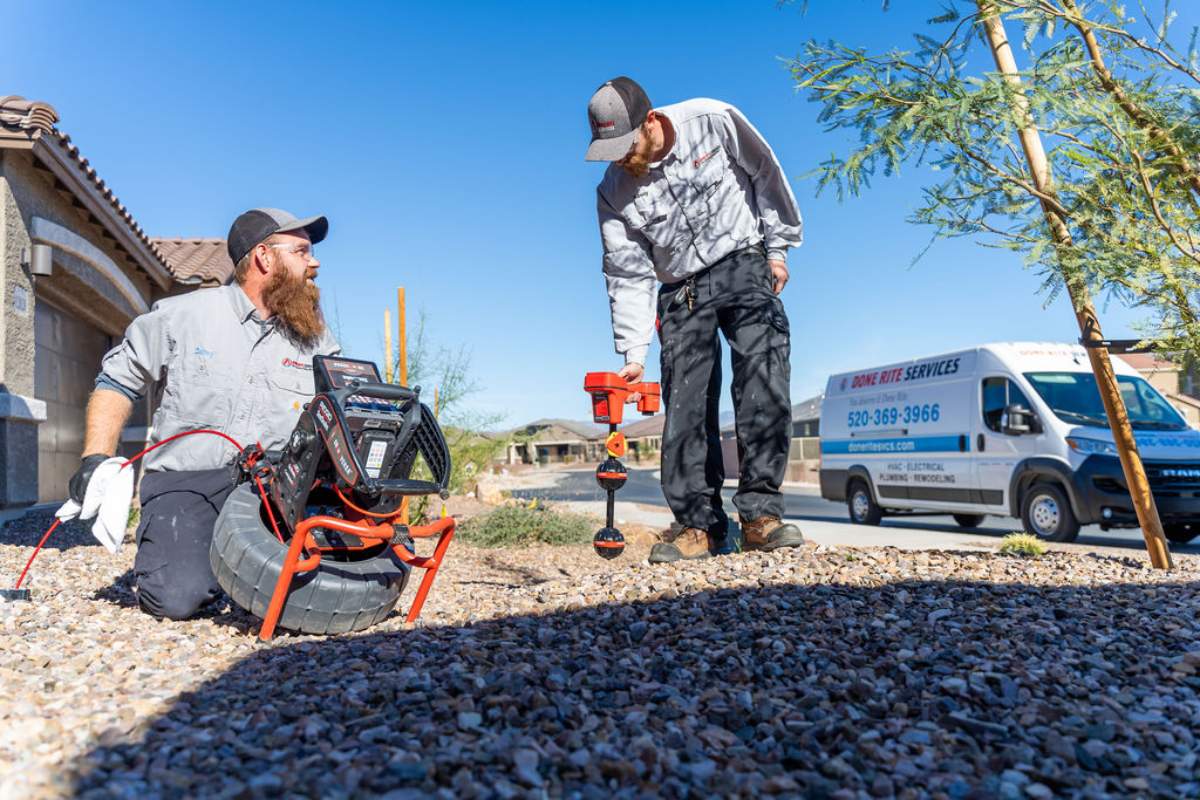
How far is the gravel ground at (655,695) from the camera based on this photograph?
1687mm

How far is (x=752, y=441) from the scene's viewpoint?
13.1 ft

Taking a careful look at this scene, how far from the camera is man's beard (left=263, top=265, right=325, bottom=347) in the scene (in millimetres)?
3818

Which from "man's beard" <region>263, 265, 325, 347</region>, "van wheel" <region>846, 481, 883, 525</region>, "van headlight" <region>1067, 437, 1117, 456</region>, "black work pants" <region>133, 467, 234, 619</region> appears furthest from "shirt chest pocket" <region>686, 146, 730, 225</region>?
"van wheel" <region>846, 481, 883, 525</region>

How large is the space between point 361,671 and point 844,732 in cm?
131

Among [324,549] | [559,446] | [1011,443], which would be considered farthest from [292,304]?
[559,446]

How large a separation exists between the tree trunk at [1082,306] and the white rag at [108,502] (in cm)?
394

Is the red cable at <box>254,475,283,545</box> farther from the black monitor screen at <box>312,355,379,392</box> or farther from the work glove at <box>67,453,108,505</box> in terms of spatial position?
the work glove at <box>67,453,108,505</box>

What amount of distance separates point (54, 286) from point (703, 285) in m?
8.12

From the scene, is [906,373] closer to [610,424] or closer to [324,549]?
[610,424]

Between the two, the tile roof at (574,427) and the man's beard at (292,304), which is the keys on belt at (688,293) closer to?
the man's beard at (292,304)

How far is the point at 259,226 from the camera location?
12.8 ft

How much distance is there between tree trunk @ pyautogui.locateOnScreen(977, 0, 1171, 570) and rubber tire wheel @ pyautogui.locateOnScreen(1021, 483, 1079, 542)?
234 inches

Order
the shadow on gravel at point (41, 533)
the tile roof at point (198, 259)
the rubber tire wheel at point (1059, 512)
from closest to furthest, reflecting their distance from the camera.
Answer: the shadow on gravel at point (41, 533) → the rubber tire wheel at point (1059, 512) → the tile roof at point (198, 259)

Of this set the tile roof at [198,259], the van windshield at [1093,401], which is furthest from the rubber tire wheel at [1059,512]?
the tile roof at [198,259]
